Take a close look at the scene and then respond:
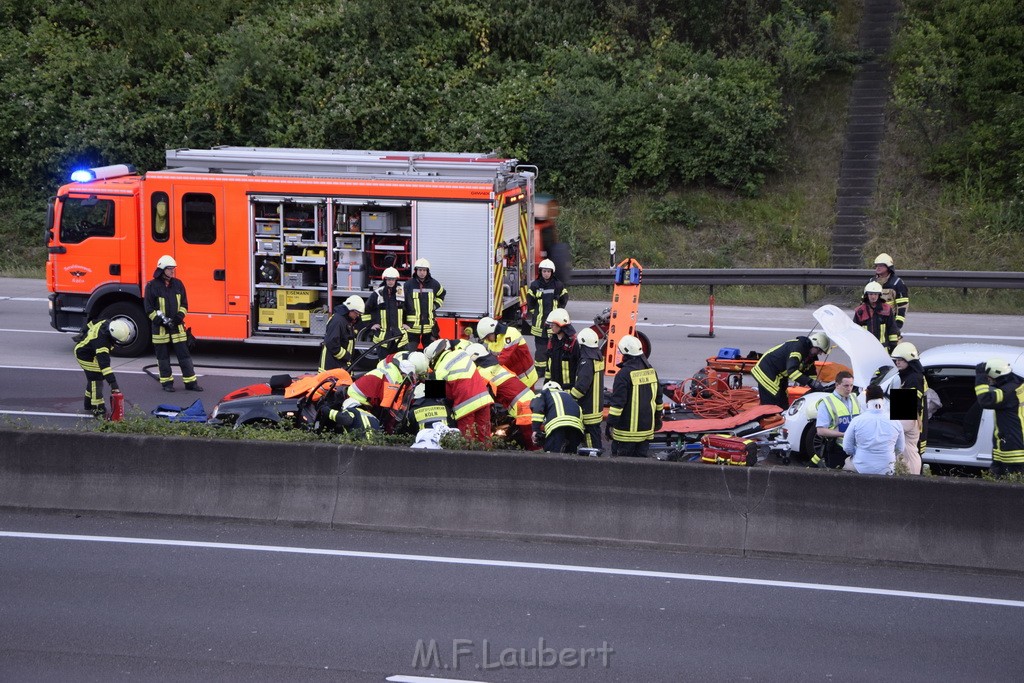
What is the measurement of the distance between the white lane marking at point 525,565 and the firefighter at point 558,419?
1.56 m

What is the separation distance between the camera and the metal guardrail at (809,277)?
65.7 feet

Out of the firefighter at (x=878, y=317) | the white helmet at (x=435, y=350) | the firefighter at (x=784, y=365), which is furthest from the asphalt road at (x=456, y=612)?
the firefighter at (x=878, y=317)

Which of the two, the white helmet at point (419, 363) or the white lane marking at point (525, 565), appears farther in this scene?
the white helmet at point (419, 363)

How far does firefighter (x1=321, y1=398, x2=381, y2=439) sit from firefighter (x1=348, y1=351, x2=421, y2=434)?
0.43 ft

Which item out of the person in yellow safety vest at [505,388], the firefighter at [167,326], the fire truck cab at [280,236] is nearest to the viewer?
the person in yellow safety vest at [505,388]

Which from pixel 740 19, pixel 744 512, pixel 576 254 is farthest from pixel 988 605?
pixel 740 19

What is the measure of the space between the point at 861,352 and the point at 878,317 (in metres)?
3.62

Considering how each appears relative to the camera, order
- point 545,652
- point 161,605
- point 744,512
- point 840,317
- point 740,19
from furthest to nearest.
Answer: point 740,19
point 840,317
point 744,512
point 161,605
point 545,652

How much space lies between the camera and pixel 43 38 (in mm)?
28891

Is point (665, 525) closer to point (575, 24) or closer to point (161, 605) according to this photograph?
point (161, 605)

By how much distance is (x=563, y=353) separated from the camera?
A: 11828 millimetres

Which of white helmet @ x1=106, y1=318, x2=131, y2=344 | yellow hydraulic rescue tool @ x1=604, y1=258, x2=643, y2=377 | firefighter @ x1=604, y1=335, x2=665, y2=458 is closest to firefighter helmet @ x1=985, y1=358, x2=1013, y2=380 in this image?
firefighter @ x1=604, y1=335, x2=665, y2=458

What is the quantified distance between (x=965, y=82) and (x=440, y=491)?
19.4 meters

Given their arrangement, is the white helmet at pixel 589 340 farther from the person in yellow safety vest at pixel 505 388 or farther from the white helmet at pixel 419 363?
the white helmet at pixel 419 363
